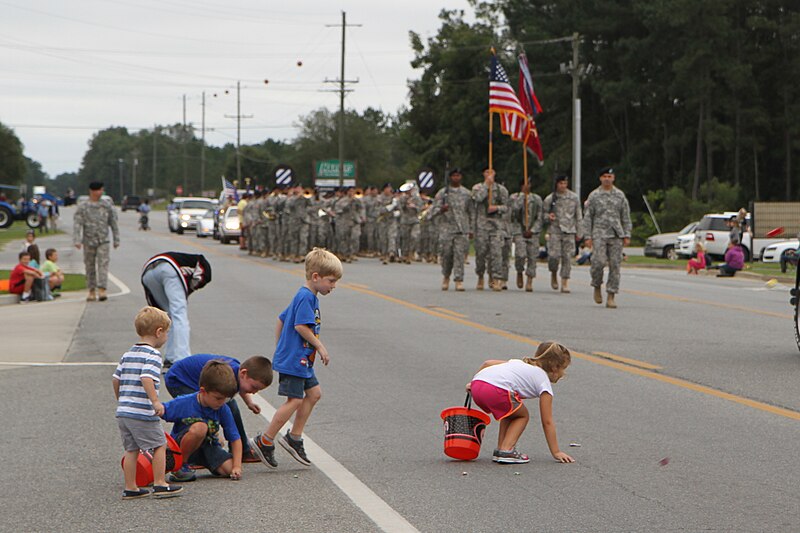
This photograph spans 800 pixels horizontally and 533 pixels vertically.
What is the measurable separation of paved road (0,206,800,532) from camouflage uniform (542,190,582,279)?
11.3 feet

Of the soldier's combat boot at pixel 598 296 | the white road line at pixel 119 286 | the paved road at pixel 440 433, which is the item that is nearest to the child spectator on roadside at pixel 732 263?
the soldier's combat boot at pixel 598 296

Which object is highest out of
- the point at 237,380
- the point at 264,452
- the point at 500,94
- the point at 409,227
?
the point at 500,94

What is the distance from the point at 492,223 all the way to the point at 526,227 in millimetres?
788

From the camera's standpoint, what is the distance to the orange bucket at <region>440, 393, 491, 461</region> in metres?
8.33

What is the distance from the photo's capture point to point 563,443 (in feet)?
29.7

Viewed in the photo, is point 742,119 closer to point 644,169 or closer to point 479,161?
point 644,169

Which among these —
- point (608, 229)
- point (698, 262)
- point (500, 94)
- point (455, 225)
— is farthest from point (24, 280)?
point (698, 262)

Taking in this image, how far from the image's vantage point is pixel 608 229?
20234mm

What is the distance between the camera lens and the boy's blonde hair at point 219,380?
25.2ft

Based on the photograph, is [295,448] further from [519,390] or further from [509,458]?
[519,390]

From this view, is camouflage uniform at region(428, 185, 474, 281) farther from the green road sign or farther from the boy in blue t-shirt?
the green road sign

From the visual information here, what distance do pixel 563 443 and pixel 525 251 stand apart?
15.0m

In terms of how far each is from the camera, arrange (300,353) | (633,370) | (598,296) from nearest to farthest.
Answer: (300,353), (633,370), (598,296)

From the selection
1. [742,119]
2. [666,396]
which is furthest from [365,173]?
[666,396]
